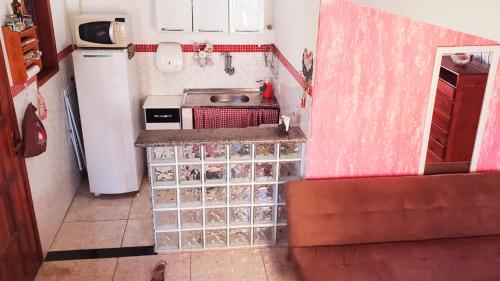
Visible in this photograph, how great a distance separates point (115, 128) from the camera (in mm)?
4273

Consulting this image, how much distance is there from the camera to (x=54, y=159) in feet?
12.7

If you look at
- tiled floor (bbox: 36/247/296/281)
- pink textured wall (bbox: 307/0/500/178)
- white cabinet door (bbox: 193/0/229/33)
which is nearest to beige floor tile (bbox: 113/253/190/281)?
tiled floor (bbox: 36/247/296/281)

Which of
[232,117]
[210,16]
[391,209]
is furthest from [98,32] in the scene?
[391,209]

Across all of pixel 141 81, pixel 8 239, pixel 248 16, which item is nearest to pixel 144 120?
pixel 141 81

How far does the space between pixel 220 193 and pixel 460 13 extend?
231 cm

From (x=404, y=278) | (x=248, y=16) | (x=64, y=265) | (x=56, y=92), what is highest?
(x=248, y=16)

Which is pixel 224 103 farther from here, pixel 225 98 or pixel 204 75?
pixel 204 75

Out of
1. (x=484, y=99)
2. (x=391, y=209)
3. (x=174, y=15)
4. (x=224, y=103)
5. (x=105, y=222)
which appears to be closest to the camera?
(x=391, y=209)

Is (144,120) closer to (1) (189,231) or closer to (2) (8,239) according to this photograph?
(1) (189,231)

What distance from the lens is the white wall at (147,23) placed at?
4.56 metres

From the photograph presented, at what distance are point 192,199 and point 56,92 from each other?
1.71m

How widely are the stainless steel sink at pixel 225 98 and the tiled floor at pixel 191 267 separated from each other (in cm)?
180

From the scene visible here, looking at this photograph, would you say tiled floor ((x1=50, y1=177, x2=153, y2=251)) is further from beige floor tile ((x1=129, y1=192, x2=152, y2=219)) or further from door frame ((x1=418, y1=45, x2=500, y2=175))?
door frame ((x1=418, y1=45, x2=500, y2=175))

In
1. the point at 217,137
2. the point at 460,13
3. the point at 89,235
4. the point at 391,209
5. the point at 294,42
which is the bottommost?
the point at 89,235
